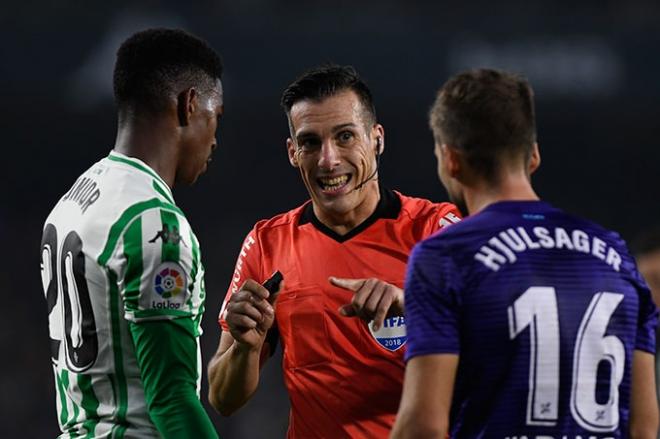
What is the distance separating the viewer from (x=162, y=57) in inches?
114

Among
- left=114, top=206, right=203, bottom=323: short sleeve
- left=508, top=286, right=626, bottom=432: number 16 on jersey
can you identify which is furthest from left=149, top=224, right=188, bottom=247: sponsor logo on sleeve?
left=508, top=286, right=626, bottom=432: number 16 on jersey

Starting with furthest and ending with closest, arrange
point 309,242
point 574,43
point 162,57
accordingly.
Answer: point 574,43, point 309,242, point 162,57

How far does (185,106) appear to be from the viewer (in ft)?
9.51

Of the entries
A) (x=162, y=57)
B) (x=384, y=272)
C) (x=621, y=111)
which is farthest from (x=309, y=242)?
(x=621, y=111)

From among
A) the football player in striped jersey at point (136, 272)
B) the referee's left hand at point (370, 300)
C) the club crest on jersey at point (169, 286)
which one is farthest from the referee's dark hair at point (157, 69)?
the referee's left hand at point (370, 300)

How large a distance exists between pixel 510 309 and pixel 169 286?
33.1 inches

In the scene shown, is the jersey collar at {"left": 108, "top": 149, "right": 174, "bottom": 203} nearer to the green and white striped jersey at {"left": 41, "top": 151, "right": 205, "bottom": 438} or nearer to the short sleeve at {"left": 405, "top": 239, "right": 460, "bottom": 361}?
the green and white striped jersey at {"left": 41, "top": 151, "right": 205, "bottom": 438}

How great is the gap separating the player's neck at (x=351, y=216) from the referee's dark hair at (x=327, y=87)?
0.29 m

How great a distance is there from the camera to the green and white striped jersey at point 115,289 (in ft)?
8.41

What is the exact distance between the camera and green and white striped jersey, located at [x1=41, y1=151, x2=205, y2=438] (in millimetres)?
2564

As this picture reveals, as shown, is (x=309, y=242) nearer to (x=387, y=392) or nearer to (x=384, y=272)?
(x=384, y=272)

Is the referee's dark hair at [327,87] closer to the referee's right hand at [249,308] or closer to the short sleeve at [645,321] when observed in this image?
the referee's right hand at [249,308]

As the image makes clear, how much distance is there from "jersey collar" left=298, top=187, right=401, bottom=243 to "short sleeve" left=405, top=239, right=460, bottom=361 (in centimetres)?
139

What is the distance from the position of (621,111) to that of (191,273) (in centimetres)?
911
